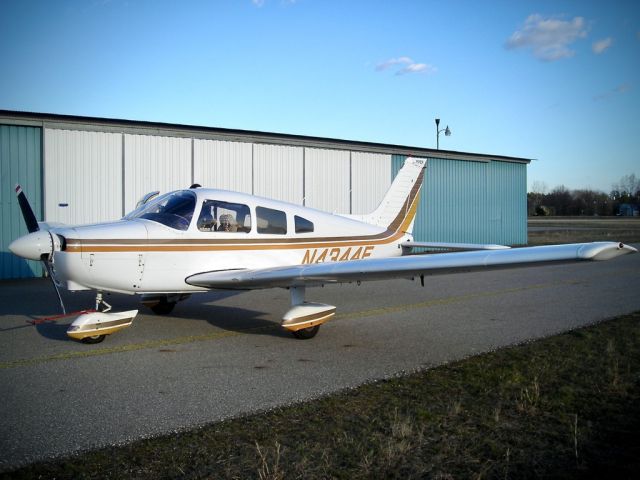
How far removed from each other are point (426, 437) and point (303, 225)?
562 centimetres

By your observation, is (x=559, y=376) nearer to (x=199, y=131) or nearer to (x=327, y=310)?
(x=327, y=310)

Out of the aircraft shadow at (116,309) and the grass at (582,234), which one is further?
the grass at (582,234)

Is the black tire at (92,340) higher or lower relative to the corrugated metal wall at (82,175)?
lower

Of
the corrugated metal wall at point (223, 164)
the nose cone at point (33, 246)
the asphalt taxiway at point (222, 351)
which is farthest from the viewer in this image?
the corrugated metal wall at point (223, 164)

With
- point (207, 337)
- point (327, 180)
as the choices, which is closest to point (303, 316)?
point (207, 337)

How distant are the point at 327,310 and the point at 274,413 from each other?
128 inches

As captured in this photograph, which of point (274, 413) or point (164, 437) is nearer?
point (164, 437)

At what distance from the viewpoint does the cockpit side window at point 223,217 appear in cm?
814

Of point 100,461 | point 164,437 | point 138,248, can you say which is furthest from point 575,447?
point 138,248

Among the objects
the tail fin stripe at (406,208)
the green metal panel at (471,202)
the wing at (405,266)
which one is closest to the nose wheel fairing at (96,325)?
the wing at (405,266)

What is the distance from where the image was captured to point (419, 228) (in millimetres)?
23969

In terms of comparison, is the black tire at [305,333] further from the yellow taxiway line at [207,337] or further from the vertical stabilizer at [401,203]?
the vertical stabilizer at [401,203]

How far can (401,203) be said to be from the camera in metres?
11.9

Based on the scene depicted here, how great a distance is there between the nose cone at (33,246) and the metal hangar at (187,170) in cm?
686
